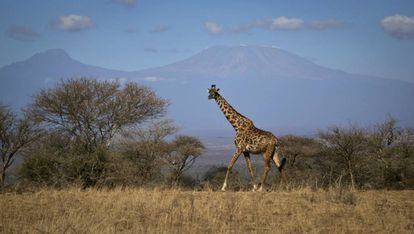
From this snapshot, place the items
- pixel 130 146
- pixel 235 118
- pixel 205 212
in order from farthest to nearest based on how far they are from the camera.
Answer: pixel 130 146 → pixel 235 118 → pixel 205 212

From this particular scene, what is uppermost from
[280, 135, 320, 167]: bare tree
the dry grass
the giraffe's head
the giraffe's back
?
the giraffe's head

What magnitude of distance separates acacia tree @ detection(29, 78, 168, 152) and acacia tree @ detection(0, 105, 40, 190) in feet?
2.92

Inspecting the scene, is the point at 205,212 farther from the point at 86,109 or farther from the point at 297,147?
the point at 297,147

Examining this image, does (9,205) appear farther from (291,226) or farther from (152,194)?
(291,226)

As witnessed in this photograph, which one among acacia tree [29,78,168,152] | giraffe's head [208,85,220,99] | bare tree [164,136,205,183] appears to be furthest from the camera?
bare tree [164,136,205,183]

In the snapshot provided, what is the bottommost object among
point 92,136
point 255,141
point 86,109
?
point 255,141

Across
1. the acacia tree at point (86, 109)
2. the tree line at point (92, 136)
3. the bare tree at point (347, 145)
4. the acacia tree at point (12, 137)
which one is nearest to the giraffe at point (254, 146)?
the tree line at point (92, 136)

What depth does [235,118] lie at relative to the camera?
17.7 meters

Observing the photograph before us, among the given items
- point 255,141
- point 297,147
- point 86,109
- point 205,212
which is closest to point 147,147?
point 86,109

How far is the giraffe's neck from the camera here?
17.2m

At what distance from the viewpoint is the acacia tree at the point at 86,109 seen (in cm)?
2669

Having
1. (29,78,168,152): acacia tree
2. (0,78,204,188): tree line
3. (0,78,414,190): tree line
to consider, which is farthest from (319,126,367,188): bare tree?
(29,78,168,152): acacia tree

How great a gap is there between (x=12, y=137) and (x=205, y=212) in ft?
58.1

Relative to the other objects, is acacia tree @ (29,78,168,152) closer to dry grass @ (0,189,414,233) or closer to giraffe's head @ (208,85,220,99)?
giraffe's head @ (208,85,220,99)
